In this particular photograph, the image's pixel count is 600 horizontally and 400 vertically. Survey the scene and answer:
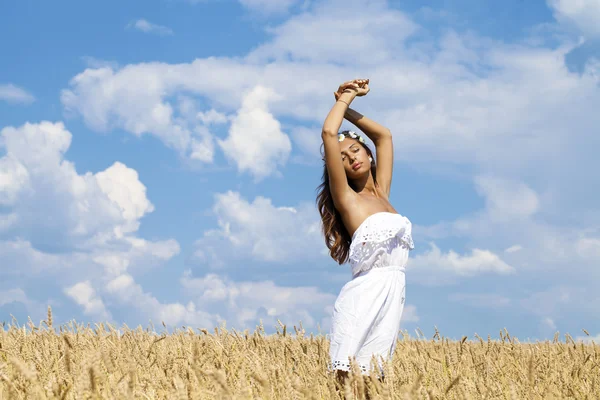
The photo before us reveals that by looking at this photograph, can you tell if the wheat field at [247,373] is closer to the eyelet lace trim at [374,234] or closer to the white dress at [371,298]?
the white dress at [371,298]

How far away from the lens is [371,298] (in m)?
4.09

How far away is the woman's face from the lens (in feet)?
15.0

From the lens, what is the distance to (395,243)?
14.1ft

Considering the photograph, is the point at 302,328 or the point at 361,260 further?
the point at 302,328

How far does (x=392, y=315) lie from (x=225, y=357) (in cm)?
155

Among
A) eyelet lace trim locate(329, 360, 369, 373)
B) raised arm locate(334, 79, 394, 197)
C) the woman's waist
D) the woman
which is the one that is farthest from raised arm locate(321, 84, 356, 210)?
eyelet lace trim locate(329, 360, 369, 373)

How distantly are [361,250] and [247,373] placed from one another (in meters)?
1.11

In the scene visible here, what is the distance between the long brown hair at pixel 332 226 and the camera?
4668 millimetres

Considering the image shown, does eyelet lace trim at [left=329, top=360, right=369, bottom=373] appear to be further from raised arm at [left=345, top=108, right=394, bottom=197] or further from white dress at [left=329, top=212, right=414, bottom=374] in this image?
raised arm at [left=345, top=108, right=394, bottom=197]

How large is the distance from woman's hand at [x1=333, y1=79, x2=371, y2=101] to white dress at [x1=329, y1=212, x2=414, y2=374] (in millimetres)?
1092

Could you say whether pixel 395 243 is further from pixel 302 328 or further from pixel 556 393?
pixel 302 328

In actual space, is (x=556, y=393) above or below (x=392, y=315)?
below

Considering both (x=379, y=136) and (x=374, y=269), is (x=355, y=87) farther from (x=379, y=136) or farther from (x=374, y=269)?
(x=374, y=269)

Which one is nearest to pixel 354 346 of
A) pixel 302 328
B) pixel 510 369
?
pixel 510 369
